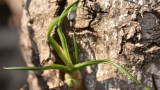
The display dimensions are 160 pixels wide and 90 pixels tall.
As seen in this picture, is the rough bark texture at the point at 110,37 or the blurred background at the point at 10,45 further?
the blurred background at the point at 10,45

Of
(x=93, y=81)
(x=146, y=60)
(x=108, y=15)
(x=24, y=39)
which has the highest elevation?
(x=108, y=15)

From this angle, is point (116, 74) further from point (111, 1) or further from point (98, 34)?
point (111, 1)

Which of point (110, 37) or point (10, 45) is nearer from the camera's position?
point (110, 37)

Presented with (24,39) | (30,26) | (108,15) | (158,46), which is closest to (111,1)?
(108,15)

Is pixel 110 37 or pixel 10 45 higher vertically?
pixel 110 37
